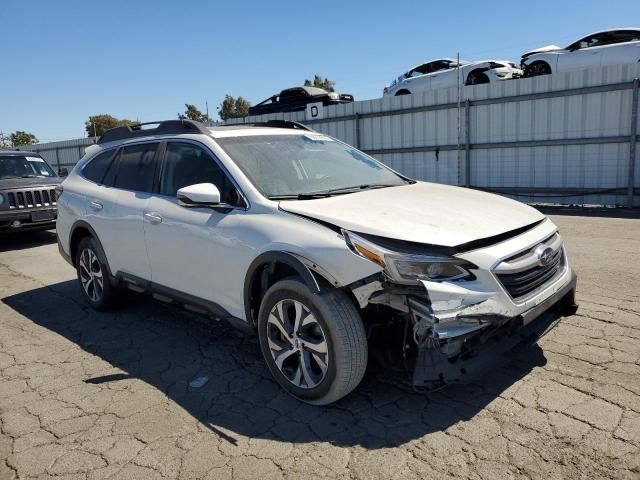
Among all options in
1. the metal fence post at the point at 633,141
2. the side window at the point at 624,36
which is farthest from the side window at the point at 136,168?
the side window at the point at 624,36

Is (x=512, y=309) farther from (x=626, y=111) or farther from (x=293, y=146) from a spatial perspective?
(x=626, y=111)

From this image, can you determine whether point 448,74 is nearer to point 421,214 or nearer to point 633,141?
point 633,141

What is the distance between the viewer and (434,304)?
2623 mm

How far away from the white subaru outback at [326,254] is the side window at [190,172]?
0.04ft

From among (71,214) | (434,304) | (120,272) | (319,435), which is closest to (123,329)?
(120,272)

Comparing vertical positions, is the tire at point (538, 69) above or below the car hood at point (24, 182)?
above

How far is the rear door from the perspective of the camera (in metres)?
4.40

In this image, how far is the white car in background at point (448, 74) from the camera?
15406 millimetres

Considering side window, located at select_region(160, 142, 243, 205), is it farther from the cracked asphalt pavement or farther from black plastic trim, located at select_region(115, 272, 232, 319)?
the cracked asphalt pavement

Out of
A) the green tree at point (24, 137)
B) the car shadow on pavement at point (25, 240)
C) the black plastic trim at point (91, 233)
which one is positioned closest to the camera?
the black plastic trim at point (91, 233)

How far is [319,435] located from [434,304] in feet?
3.23

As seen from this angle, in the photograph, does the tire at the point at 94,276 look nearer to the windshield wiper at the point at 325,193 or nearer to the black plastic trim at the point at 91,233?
the black plastic trim at the point at 91,233

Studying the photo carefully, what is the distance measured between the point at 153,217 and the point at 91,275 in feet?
5.06

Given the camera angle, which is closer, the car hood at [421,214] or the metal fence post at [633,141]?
the car hood at [421,214]
